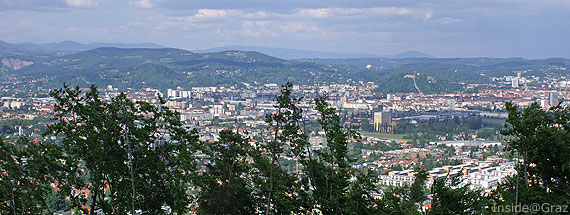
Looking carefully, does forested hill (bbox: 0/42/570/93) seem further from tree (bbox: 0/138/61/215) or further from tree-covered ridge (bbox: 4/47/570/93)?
tree (bbox: 0/138/61/215)

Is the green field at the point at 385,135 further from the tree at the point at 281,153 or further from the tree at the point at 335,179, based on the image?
the tree at the point at 281,153

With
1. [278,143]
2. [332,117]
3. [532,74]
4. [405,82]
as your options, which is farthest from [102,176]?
[532,74]

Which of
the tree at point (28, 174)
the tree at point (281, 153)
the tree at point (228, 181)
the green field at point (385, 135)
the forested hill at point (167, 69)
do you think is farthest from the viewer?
the forested hill at point (167, 69)

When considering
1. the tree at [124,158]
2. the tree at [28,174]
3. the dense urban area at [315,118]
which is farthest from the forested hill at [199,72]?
the tree at [28,174]

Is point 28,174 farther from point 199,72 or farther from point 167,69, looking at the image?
point 199,72

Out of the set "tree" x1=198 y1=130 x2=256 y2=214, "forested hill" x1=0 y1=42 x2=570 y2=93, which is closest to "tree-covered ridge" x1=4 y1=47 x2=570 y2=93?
"forested hill" x1=0 y1=42 x2=570 y2=93

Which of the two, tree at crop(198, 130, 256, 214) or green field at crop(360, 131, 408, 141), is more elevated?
tree at crop(198, 130, 256, 214)
